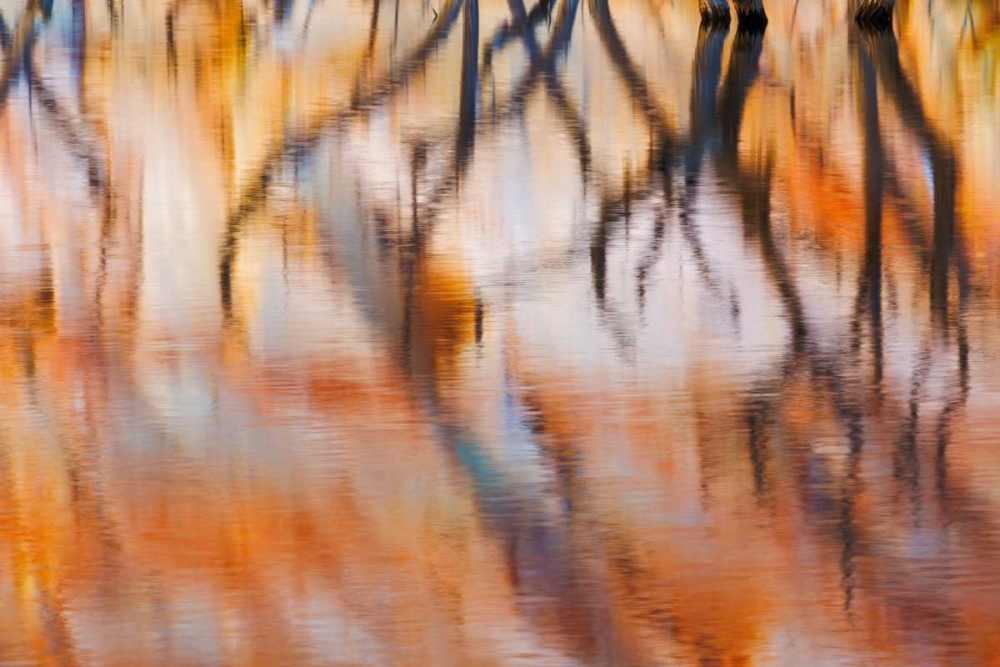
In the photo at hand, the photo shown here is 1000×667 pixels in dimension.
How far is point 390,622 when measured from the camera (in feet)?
8.93

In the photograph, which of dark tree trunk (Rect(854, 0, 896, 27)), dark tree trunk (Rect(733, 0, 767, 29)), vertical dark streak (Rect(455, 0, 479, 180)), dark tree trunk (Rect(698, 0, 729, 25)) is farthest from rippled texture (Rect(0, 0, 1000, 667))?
dark tree trunk (Rect(698, 0, 729, 25))

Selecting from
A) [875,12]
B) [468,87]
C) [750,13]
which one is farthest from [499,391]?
[875,12]

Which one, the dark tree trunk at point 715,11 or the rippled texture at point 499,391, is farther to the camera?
the dark tree trunk at point 715,11

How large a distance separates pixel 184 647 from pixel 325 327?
2.17 metres

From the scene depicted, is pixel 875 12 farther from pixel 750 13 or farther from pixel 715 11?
pixel 715 11

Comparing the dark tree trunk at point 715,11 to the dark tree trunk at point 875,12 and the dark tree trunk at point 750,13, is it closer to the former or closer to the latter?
the dark tree trunk at point 750,13

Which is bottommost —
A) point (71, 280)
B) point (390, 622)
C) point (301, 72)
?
point (301, 72)

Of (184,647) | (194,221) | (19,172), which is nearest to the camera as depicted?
(184,647)

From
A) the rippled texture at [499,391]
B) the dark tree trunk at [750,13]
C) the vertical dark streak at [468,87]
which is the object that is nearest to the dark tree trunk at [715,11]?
the dark tree trunk at [750,13]

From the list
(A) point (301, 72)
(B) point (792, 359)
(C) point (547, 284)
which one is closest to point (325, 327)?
(C) point (547, 284)

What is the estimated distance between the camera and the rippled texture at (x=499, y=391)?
109 inches

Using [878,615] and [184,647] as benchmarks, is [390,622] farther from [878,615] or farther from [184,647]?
[878,615]

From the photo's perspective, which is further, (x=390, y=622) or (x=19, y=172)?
(x=19, y=172)

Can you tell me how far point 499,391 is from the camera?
4094mm
